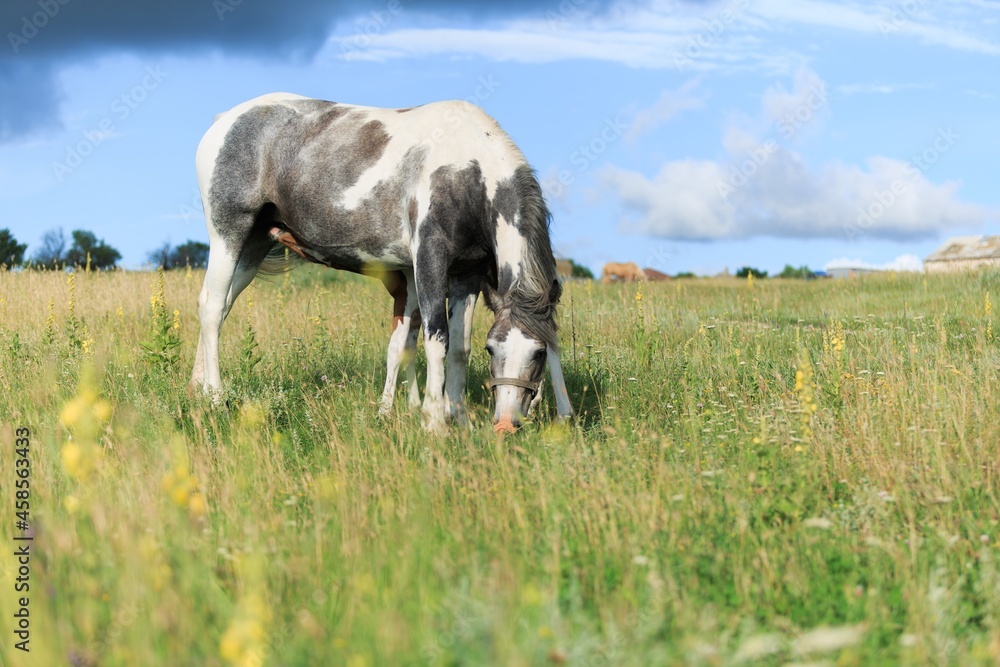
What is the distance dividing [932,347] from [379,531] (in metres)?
7.38

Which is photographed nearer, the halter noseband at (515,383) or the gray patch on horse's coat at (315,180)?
the halter noseband at (515,383)

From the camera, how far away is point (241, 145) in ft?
25.4

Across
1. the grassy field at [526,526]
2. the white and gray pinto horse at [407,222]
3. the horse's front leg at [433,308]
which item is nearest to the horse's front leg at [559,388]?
the white and gray pinto horse at [407,222]

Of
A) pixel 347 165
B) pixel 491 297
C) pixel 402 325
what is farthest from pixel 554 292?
pixel 347 165

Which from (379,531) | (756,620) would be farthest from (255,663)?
(756,620)

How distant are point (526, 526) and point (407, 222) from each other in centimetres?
348

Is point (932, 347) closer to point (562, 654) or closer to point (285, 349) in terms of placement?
point (285, 349)

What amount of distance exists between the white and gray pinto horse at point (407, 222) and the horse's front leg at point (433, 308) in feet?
0.03

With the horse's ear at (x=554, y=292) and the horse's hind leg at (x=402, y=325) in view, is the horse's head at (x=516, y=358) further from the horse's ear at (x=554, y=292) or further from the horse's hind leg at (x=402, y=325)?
the horse's hind leg at (x=402, y=325)

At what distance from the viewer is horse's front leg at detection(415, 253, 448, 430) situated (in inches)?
253

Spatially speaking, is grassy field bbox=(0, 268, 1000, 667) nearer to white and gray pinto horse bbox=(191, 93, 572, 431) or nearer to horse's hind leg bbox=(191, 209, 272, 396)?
horse's hind leg bbox=(191, 209, 272, 396)

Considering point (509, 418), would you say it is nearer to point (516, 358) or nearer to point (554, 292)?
point (516, 358)

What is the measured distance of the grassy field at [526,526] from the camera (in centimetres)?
270

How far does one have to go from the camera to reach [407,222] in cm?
679
